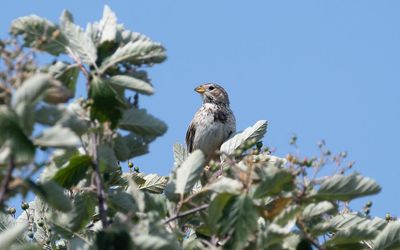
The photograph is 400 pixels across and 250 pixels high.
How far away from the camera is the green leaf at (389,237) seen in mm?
4921

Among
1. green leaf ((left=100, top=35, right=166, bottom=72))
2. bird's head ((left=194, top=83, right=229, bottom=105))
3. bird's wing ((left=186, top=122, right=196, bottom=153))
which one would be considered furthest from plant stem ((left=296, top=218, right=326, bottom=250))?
bird's head ((left=194, top=83, right=229, bottom=105))

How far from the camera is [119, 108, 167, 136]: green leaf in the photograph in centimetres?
446

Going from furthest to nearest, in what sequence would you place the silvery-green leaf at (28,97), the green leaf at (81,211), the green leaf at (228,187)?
the green leaf at (81,211)
the green leaf at (228,187)
the silvery-green leaf at (28,97)

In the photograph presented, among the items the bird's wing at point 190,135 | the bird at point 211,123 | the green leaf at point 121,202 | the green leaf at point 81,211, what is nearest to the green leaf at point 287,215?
the green leaf at point 121,202

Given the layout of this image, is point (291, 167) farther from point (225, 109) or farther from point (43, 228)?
point (225, 109)

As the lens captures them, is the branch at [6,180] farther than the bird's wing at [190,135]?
No

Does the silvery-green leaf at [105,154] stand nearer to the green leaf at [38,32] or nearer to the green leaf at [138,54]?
the green leaf at [138,54]

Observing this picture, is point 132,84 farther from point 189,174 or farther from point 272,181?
point 272,181

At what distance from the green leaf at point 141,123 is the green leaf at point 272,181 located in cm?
58

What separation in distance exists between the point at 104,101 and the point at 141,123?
219 millimetres

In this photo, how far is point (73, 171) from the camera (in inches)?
177

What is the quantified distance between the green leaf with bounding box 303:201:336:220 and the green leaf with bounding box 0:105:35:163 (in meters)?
1.56

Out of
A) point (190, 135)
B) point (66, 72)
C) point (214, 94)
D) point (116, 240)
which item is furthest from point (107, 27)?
point (214, 94)

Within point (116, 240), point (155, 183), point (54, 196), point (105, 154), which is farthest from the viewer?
point (155, 183)
